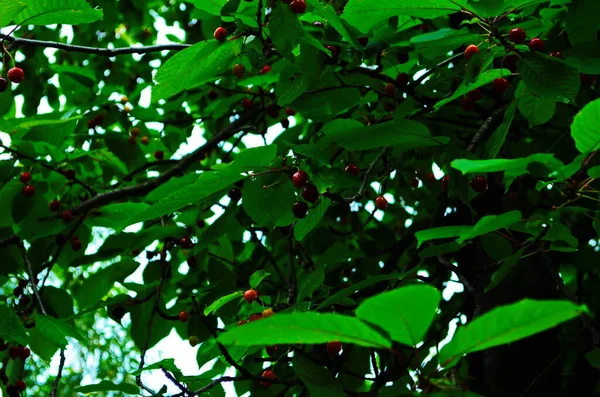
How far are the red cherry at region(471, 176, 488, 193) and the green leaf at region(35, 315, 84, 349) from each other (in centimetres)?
129

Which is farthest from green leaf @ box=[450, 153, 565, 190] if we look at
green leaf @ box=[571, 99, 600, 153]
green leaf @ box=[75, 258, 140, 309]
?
green leaf @ box=[75, 258, 140, 309]

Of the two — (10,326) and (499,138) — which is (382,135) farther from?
(10,326)

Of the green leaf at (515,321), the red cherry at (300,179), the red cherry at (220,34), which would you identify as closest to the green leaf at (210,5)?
the red cherry at (220,34)

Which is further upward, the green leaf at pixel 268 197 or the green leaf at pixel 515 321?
the green leaf at pixel 268 197

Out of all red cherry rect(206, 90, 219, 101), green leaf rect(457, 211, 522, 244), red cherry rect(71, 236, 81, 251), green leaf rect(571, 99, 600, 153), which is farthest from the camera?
red cherry rect(206, 90, 219, 101)

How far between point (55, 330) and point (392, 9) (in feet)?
4.64

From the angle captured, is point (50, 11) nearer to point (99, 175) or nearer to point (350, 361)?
point (350, 361)

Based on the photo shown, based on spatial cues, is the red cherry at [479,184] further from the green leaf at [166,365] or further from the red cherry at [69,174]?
the red cherry at [69,174]

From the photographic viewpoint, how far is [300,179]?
198 centimetres

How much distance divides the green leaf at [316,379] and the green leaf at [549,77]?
2.97 ft

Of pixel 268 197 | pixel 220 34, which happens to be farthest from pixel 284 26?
pixel 268 197

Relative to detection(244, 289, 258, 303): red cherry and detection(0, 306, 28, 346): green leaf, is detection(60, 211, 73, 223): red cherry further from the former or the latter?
detection(244, 289, 258, 303): red cherry

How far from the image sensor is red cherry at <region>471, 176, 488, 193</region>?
2.13 metres

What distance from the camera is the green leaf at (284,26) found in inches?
76.3
